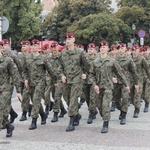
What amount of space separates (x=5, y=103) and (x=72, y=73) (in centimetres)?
177

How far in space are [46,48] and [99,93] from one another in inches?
138

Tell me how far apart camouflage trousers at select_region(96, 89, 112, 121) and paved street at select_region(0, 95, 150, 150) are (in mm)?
350

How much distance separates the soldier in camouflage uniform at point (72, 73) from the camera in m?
8.84

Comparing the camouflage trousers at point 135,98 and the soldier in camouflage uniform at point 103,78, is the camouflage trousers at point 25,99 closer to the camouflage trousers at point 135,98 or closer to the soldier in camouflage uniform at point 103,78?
the soldier in camouflage uniform at point 103,78

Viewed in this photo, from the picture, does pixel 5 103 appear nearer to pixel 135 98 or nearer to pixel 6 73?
pixel 6 73

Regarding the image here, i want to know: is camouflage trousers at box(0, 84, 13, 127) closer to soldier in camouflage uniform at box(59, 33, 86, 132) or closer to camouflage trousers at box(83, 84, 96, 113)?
soldier in camouflage uniform at box(59, 33, 86, 132)

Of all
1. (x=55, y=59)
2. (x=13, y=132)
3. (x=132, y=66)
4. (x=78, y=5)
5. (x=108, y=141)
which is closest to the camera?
(x=108, y=141)

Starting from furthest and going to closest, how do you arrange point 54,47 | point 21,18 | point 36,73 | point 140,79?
point 21,18 → point 140,79 → point 54,47 → point 36,73

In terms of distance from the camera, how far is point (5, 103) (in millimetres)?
7805

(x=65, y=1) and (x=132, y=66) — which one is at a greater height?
(x=65, y=1)

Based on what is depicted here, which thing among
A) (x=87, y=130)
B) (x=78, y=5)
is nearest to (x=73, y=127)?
(x=87, y=130)

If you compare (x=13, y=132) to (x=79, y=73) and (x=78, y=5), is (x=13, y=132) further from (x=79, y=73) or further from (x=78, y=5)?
(x=78, y=5)

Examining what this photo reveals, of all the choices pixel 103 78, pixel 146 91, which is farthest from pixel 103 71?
pixel 146 91

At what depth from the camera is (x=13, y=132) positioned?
864cm
